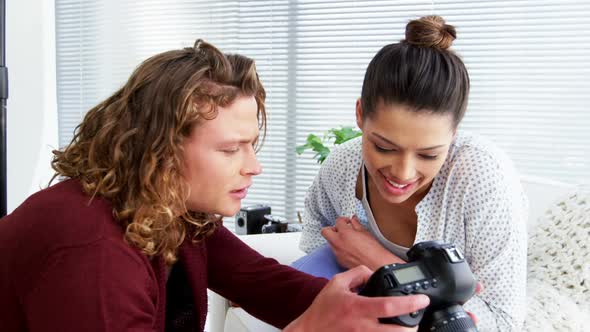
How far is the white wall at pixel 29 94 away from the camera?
3.17 m

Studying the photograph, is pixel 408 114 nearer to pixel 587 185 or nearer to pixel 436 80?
pixel 436 80

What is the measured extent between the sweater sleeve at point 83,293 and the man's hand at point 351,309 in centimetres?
24

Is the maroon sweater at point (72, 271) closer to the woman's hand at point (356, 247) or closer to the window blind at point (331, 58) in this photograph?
the woman's hand at point (356, 247)

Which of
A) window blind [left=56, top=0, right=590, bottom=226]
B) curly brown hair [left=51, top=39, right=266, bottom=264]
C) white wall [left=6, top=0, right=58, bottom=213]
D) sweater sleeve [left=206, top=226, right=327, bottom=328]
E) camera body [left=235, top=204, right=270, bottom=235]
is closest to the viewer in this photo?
curly brown hair [left=51, top=39, right=266, bottom=264]

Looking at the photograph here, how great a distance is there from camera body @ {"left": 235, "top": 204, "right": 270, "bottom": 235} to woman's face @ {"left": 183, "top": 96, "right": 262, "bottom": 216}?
1.15m

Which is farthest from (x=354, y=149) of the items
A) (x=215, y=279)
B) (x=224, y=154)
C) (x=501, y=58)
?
(x=501, y=58)

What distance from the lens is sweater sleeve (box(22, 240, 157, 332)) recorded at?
737 millimetres

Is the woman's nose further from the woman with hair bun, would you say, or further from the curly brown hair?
the curly brown hair

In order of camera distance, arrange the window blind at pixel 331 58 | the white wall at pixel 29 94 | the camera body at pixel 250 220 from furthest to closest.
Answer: the white wall at pixel 29 94 < the window blind at pixel 331 58 < the camera body at pixel 250 220

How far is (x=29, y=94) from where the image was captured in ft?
10.9

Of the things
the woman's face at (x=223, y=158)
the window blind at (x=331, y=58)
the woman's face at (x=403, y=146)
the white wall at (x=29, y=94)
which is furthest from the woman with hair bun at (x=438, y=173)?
the white wall at (x=29, y=94)

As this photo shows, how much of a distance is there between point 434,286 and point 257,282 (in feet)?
1.43

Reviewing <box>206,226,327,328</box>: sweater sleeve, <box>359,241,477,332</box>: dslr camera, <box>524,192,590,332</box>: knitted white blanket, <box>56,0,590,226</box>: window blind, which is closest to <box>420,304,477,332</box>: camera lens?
<box>359,241,477,332</box>: dslr camera

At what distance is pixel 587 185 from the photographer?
4.72 ft
